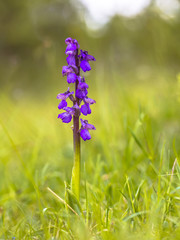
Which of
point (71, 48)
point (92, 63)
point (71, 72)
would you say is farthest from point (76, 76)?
point (92, 63)

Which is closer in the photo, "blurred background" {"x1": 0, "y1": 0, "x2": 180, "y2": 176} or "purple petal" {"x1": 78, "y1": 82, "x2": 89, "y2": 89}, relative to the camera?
"purple petal" {"x1": 78, "y1": 82, "x2": 89, "y2": 89}

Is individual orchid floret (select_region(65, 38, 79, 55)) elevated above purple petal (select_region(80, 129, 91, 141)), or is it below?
above

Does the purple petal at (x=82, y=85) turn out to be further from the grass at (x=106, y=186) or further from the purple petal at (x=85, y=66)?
the grass at (x=106, y=186)

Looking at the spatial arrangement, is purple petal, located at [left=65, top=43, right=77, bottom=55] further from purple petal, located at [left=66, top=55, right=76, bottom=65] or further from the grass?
the grass

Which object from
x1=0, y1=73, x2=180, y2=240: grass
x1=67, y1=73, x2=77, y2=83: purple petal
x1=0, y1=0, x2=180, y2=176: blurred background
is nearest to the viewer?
x1=0, y1=73, x2=180, y2=240: grass

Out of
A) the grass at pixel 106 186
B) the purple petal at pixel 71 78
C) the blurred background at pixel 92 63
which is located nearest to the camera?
the grass at pixel 106 186

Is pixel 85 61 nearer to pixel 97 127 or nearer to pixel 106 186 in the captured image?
pixel 106 186

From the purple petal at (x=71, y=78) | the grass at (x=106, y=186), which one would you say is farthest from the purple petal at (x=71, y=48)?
the grass at (x=106, y=186)

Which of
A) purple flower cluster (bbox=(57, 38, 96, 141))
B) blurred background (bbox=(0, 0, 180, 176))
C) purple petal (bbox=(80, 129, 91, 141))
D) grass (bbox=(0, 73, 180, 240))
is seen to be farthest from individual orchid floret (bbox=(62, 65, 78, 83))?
blurred background (bbox=(0, 0, 180, 176))

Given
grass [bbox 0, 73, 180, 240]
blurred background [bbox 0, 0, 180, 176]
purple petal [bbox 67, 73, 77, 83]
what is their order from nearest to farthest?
1. grass [bbox 0, 73, 180, 240]
2. purple petal [bbox 67, 73, 77, 83]
3. blurred background [bbox 0, 0, 180, 176]
